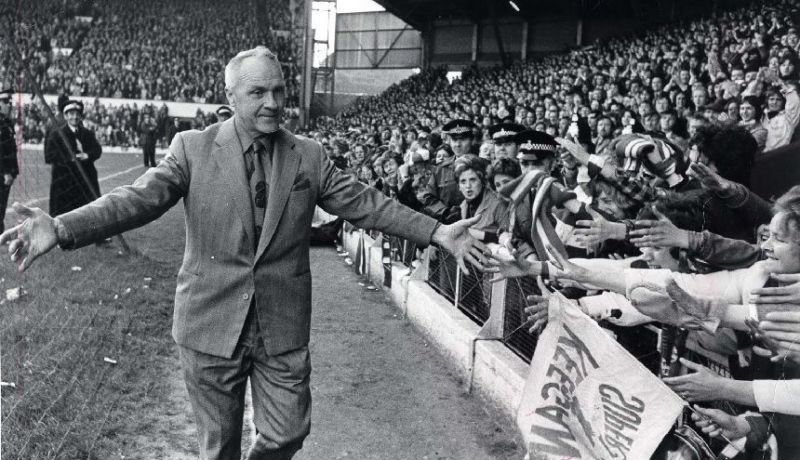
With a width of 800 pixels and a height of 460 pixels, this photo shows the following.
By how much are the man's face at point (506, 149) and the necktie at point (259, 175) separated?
3.73 metres

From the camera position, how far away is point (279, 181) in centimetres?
320

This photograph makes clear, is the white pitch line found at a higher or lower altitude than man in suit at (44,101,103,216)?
lower

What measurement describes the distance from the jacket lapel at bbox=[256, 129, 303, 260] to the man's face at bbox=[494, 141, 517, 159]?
12.0ft

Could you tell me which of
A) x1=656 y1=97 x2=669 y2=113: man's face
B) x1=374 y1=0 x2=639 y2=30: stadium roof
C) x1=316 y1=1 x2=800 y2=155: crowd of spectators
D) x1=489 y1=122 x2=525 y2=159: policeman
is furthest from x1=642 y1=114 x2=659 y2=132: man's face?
x1=374 y1=0 x2=639 y2=30: stadium roof

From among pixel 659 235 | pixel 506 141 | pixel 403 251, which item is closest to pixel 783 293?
pixel 659 235

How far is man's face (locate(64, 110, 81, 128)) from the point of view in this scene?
34.7 feet

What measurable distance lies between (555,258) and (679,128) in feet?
16.9

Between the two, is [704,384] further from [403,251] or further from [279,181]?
[403,251]

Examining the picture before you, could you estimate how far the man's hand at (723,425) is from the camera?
242 cm

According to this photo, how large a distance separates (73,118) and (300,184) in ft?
27.7

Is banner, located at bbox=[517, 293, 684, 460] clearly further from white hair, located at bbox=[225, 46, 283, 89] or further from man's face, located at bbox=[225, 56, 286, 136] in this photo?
white hair, located at bbox=[225, 46, 283, 89]

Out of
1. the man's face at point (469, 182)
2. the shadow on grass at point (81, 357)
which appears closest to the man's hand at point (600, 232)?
the man's face at point (469, 182)

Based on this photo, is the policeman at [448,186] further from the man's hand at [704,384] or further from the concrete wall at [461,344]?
the man's hand at [704,384]

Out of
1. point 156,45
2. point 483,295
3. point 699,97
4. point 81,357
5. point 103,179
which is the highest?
point 156,45
